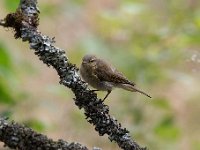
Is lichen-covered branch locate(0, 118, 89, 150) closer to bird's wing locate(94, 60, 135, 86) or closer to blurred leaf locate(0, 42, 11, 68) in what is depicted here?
bird's wing locate(94, 60, 135, 86)

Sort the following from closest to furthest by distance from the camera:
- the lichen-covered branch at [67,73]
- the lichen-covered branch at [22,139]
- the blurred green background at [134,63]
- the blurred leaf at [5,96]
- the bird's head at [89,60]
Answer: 1. the lichen-covered branch at [22,139]
2. the lichen-covered branch at [67,73]
3. the bird's head at [89,60]
4. the blurred leaf at [5,96]
5. the blurred green background at [134,63]

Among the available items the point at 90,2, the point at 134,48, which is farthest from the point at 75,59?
the point at 90,2

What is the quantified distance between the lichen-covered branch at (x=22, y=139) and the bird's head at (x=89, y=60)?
1.01 metres

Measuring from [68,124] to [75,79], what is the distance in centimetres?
381

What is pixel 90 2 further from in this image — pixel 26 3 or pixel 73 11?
pixel 26 3

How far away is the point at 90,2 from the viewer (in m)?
9.98

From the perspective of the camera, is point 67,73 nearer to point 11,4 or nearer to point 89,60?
point 89,60

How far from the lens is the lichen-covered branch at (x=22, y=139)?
2.45m

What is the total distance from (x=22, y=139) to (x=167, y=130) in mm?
3422

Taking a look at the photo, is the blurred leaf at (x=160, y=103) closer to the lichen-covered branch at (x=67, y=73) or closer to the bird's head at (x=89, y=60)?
the bird's head at (x=89, y=60)

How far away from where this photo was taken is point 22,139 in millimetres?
2465

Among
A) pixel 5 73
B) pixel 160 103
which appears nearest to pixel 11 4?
pixel 5 73

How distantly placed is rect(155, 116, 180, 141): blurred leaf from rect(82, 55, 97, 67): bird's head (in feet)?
7.66

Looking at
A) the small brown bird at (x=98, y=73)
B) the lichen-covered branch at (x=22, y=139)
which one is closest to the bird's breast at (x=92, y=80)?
the small brown bird at (x=98, y=73)
